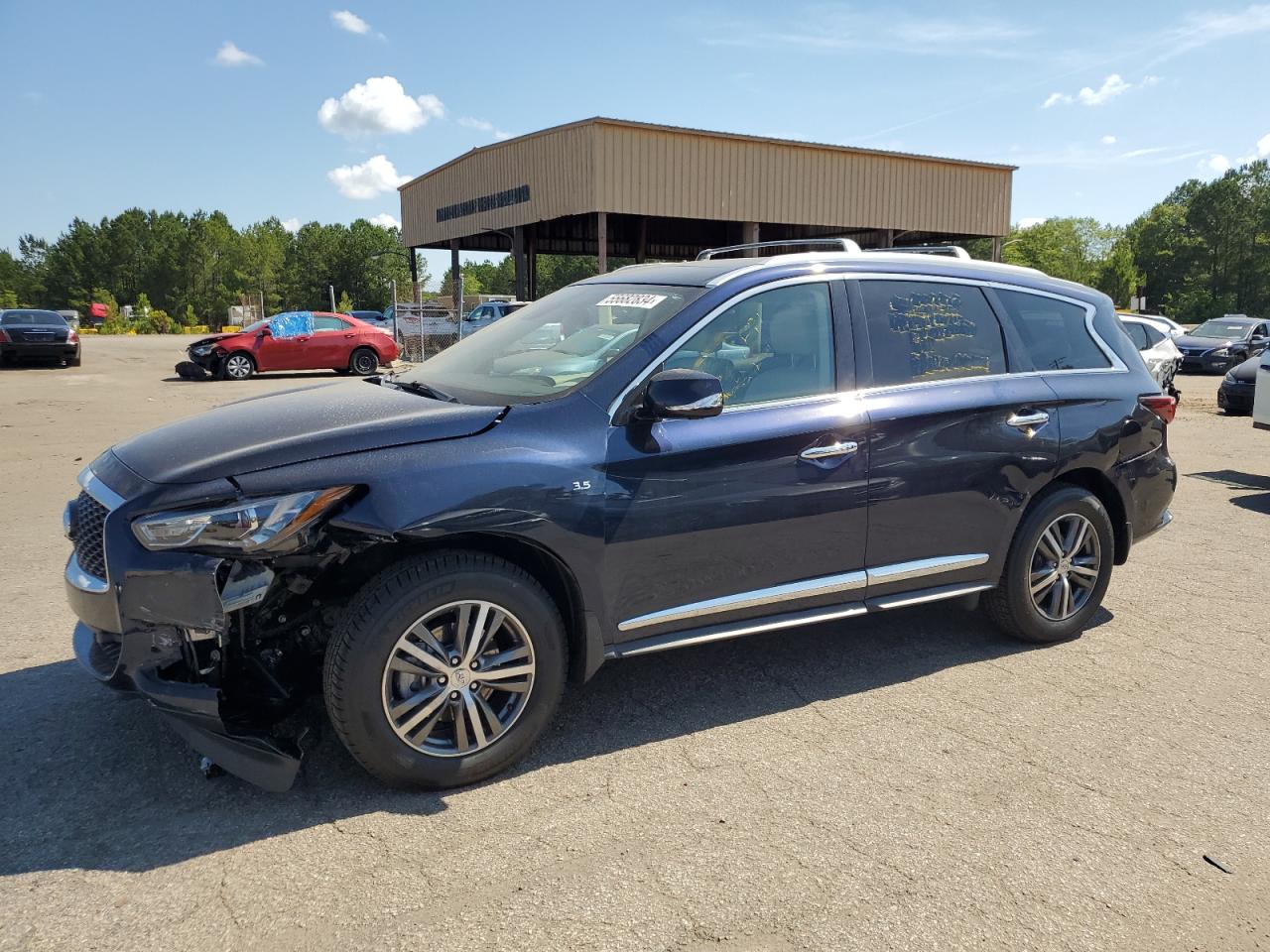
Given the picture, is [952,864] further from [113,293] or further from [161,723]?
[113,293]

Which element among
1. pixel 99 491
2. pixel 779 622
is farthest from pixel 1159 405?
pixel 99 491

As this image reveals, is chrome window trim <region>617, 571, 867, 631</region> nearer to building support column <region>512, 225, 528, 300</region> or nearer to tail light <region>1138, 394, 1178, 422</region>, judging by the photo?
tail light <region>1138, 394, 1178, 422</region>

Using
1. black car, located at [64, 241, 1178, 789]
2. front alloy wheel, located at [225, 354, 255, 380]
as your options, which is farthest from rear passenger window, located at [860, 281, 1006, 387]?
front alloy wheel, located at [225, 354, 255, 380]

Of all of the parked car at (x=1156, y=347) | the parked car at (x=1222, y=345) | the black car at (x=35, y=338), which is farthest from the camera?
the parked car at (x=1222, y=345)

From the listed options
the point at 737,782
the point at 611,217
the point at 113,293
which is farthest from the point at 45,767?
the point at 113,293

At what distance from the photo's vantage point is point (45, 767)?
10.6ft

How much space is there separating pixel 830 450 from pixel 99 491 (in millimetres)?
2729

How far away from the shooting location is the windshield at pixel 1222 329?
26203 millimetres

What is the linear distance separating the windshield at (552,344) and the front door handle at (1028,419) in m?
1.68

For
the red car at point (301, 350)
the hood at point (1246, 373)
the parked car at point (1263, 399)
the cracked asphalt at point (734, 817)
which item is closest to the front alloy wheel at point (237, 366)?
the red car at point (301, 350)

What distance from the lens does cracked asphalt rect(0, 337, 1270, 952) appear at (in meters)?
2.47

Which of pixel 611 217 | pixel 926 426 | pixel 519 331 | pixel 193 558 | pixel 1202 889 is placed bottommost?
pixel 1202 889

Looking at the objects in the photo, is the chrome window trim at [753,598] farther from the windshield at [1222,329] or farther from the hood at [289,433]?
the windshield at [1222,329]

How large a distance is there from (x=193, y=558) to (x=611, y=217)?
34167 mm
